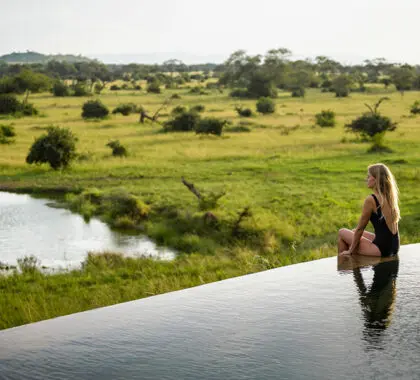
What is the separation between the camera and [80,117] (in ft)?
150

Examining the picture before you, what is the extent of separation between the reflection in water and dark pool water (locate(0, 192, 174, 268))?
7.23 m

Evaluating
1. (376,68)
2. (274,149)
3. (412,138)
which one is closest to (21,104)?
(274,149)

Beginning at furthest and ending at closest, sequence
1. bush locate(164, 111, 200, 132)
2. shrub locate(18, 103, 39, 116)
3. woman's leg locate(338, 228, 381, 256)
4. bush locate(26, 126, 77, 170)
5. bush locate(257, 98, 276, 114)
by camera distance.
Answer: bush locate(257, 98, 276, 114), shrub locate(18, 103, 39, 116), bush locate(164, 111, 200, 132), bush locate(26, 126, 77, 170), woman's leg locate(338, 228, 381, 256)

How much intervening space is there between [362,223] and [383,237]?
0.34 m

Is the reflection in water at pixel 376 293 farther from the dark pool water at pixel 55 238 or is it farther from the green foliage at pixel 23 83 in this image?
the green foliage at pixel 23 83

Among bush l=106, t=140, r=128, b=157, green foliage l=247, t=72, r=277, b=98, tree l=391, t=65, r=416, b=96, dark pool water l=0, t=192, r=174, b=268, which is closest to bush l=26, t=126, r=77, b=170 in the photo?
bush l=106, t=140, r=128, b=157

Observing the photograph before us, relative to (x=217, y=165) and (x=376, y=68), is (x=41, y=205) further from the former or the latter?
(x=376, y=68)

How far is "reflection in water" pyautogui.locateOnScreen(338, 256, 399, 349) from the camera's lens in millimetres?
5578

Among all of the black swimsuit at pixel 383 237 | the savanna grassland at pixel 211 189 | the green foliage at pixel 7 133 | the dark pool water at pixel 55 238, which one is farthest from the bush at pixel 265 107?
the black swimsuit at pixel 383 237

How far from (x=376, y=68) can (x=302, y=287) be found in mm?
114594

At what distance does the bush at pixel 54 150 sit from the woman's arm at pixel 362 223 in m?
19.3

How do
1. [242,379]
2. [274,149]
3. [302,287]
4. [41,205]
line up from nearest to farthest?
[242,379]
[302,287]
[41,205]
[274,149]

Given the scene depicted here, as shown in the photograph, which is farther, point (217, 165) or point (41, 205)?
point (217, 165)

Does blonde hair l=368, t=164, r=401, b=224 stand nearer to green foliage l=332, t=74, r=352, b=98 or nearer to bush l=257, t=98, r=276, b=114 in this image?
bush l=257, t=98, r=276, b=114
